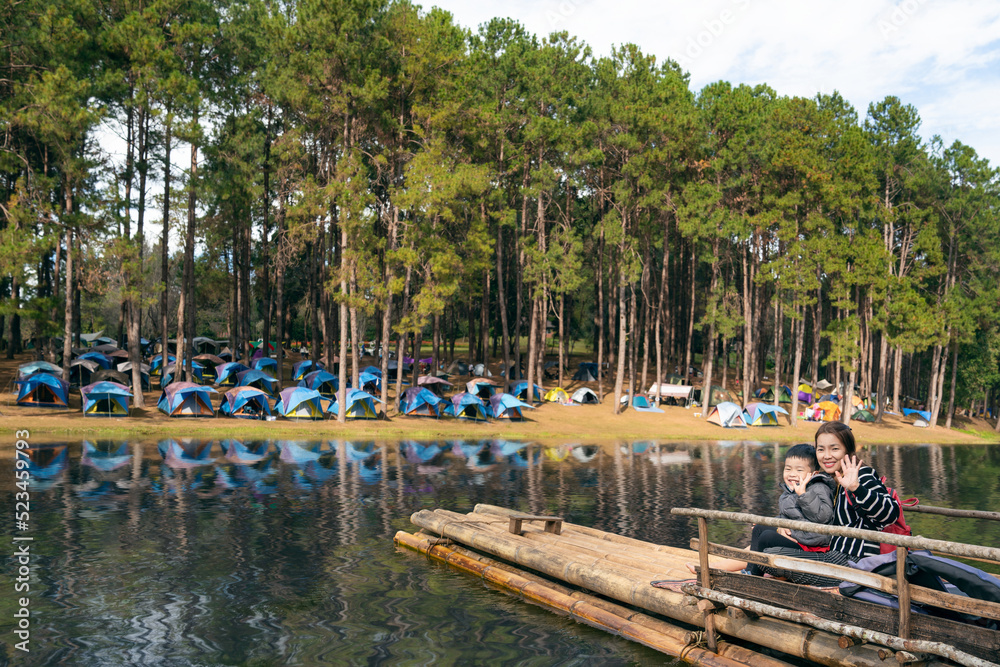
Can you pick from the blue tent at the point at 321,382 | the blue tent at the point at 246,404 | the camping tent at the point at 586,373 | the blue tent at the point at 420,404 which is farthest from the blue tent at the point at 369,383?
the camping tent at the point at 586,373


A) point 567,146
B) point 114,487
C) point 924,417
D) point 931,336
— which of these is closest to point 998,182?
point 931,336

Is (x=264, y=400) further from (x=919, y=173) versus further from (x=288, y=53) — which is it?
(x=919, y=173)

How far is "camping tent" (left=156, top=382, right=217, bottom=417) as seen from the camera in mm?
32000

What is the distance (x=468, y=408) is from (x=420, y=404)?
264 cm

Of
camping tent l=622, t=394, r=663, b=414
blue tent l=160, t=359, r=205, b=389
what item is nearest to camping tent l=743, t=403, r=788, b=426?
camping tent l=622, t=394, r=663, b=414

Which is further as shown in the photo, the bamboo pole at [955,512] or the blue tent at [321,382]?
the blue tent at [321,382]

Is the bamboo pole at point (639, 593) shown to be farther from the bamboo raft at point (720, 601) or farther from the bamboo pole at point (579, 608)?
the bamboo pole at point (579, 608)

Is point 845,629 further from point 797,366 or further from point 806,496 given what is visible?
point 797,366

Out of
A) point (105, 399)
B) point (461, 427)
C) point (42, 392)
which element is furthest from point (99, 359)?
point (461, 427)

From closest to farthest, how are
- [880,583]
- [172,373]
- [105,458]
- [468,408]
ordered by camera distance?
[880,583]
[105,458]
[468,408]
[172,373]

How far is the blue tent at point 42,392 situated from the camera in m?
30.8

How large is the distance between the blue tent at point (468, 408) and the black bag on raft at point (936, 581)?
103ft

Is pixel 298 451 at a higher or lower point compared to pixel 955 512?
lower

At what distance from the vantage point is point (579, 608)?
8.78 meters
